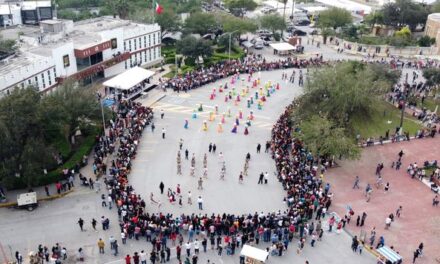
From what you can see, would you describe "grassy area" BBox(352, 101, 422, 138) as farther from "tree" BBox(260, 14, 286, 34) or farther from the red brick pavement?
"tree" BBox(260, 14, 286, 34)

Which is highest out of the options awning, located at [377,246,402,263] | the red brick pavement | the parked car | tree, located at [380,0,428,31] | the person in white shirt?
tree, located at [380,0,428,31]

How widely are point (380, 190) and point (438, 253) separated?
669cm

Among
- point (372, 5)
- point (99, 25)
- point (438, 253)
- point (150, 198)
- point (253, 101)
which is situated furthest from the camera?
point (372, 5)

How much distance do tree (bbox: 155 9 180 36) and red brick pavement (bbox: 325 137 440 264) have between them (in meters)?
38.6

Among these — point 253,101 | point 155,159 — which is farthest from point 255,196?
point 253,101

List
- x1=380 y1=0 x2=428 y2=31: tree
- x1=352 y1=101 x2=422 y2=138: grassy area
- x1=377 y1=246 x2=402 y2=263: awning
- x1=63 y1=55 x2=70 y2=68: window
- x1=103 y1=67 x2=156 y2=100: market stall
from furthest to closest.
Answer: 1. x1=380 y1=0 x2=428 y2=31: tree
2. x1=63 y1=55 x2=70 y2=68: window
3. x1=103 y1=67 x2=156 y2=100: market stall
4. x1=352 y1=101 x2=422 y2=138: grassy area
5. x1=377 y1=246 x2=402 y2=263: awning

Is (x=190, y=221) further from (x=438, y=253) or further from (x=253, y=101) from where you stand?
(x=253, y=101)

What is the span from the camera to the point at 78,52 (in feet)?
150

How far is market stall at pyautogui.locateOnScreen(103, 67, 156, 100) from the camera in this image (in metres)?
43.8

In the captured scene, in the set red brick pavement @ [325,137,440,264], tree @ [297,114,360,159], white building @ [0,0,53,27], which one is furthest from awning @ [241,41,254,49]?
white building @ [0,0,53,27]

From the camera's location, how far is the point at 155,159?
3466cm

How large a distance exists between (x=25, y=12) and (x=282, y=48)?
44.5 metres

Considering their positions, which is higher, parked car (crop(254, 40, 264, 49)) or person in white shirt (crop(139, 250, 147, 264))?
parked car (crop(254, 40, 264, 49))

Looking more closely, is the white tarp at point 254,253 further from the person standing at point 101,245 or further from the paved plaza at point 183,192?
the person standing at point 101,245
